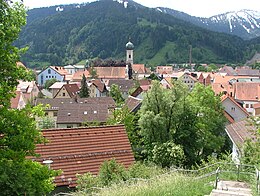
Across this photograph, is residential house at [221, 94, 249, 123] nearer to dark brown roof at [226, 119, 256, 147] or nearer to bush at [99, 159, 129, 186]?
dark brown roof at [226, 119, 256, 147]

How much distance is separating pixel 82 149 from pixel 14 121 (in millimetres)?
10158

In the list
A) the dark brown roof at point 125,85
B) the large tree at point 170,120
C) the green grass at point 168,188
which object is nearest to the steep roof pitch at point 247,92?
the dark brown roof at point 125,85

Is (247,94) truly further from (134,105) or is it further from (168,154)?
(168,154)

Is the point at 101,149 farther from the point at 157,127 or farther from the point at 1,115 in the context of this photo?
the point at 1,115

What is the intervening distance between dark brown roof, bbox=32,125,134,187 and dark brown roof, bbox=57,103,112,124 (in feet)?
79.9

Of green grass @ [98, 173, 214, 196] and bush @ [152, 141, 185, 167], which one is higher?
green grass @ [98, 173, 214, 196]

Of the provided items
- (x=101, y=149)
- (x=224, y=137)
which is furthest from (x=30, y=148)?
(x=224, y=137)

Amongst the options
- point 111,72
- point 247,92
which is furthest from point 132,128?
point 111,72

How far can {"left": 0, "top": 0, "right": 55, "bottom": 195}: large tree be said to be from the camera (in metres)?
9.03

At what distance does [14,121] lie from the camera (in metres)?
9.56

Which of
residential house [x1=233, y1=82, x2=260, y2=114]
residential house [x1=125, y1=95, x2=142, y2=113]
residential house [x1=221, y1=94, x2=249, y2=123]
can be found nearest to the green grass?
residential house [x1=125, y1=95, x2=142, y2=113]

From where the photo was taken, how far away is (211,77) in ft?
358

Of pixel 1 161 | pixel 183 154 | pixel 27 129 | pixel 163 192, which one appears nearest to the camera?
pixel 1 161

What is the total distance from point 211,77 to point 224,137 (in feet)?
→ 251
